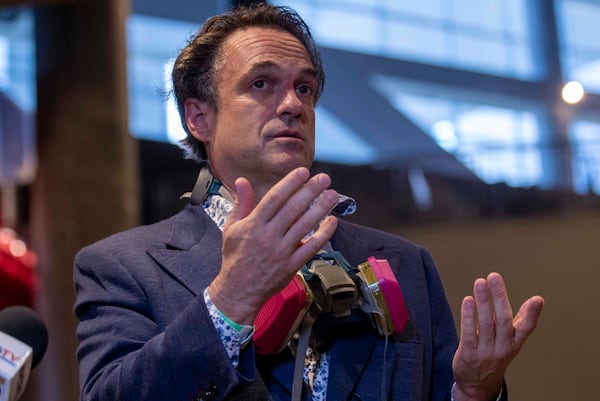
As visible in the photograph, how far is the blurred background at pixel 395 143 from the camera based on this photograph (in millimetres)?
4980

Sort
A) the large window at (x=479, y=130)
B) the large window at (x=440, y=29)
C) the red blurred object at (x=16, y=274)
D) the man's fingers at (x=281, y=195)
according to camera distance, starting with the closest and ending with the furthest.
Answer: the man's fingers at (x=281, y=195)
the red blurred object at (x=16, y=274)
the large window at (x=479, y=130)
the large window at (x=440, y=29)

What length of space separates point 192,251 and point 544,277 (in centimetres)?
447

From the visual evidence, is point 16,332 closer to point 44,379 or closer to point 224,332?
point 224,332

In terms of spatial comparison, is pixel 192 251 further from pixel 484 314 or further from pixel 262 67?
pixel 484 314

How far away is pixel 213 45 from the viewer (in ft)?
6.40

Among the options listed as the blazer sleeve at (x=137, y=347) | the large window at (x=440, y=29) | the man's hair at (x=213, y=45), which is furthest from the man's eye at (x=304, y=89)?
the large window at (x=440, y=29)

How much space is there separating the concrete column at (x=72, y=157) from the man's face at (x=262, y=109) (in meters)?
3.19

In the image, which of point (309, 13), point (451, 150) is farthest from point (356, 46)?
point (451, 150)

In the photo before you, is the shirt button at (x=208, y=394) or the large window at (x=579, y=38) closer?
the shirt button at (x=208, y=394)

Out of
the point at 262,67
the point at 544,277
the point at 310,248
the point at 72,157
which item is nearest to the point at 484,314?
the point at 310,248

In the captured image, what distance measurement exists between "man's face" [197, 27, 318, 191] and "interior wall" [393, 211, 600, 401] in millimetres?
3515

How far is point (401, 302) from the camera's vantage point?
1609 millimetres

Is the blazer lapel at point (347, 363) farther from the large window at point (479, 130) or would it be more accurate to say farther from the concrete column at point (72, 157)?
the large window at point (479, 130)

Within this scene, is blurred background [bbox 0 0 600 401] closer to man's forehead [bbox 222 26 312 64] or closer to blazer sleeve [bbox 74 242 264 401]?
man's forehead [bbox 222 26 312 64]
